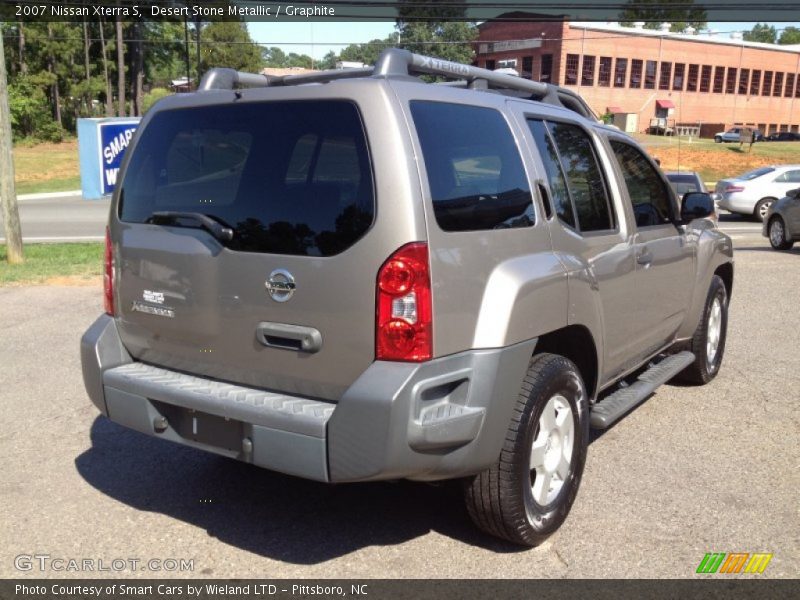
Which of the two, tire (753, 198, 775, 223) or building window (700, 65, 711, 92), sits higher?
building window (700, 65, 711, 92)

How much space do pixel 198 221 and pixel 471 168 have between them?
1.18 m

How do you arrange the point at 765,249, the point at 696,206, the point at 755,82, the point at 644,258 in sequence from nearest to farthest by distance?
1. the point at 644,258
2. the point at 696,206
3. the point at 765,249
4. the point at 755,82

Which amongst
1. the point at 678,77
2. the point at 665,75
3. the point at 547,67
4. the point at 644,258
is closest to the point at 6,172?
the point at 644,258

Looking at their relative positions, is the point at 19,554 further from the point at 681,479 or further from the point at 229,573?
the point at 681,479

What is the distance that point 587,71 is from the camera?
63.7m

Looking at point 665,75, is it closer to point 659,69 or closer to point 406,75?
point 659,69

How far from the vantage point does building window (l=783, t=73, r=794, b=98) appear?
257ft

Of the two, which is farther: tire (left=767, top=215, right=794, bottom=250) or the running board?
tire (left=767, top=215, right=794, bottom=250)

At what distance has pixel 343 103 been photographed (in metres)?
3.17

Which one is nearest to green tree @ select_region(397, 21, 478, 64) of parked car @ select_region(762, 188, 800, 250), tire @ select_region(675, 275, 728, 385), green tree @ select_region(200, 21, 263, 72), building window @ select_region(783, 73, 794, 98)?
green tree @ select_region(200, 21, 263, 72)

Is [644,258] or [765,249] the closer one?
[644,258]

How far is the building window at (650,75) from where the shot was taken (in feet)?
222

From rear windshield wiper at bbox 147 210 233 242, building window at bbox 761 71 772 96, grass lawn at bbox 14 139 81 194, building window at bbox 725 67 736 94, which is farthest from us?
building window at bbox 761 71 772 96

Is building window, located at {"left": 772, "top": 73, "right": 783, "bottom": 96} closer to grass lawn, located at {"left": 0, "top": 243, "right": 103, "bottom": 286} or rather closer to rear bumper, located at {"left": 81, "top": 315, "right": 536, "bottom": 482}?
grass lawn, located at {"left": 0, "top": 243, "right": 103, "bottom": 286}
